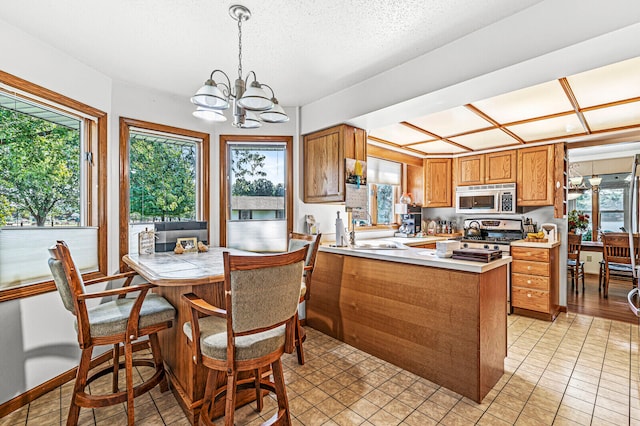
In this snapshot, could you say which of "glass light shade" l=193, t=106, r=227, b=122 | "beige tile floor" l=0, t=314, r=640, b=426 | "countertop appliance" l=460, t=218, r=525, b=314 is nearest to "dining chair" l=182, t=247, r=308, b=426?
"beige tile floor" l=0, t=314, r=640, b=426

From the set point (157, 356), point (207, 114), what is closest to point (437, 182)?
point (207, 114)

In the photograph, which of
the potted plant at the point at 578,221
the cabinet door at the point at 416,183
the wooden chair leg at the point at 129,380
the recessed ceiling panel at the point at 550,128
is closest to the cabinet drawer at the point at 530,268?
the recessed ceiling panel at the point at 550,128

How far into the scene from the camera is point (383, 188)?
16.0 feet

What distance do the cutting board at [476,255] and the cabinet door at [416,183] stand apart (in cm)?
291

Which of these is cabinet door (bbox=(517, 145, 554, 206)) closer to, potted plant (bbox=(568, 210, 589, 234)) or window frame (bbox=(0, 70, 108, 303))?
potted plant (bbox=(568, 210, 589, 234))

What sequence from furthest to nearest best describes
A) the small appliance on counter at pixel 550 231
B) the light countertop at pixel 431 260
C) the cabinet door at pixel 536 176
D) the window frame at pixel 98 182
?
the cabinet door at pixel 536 176, the small appliance on counter at pixel 550 231, the window frame at pixel 98 182, the light countertop at pixel 431 260

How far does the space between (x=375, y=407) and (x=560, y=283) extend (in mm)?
3407

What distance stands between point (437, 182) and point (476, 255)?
3.09 m

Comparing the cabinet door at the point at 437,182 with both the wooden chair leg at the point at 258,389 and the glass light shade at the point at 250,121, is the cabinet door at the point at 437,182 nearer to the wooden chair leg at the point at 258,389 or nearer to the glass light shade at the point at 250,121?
the glass light shade at the point at 250,121

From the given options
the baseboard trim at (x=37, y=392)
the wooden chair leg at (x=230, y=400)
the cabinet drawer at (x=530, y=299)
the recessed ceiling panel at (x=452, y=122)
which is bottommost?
the baseboard trim at (x=37, y=392)

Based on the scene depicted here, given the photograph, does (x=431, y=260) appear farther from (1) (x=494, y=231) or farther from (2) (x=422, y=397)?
(1) (x=494, y=231)

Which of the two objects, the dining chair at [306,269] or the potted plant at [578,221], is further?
the potted plant at [578,221]

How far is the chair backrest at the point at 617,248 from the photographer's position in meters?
4.22

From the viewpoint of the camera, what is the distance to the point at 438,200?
499cm
